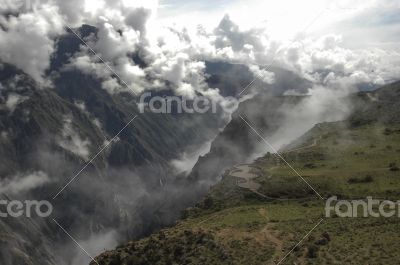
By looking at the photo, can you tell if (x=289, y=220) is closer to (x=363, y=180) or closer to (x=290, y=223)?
(x=290, y=223)

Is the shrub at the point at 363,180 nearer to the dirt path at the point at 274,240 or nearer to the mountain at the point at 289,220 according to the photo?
the mountain at the point at 289,220

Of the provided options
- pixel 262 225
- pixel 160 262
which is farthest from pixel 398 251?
pixel 160 262

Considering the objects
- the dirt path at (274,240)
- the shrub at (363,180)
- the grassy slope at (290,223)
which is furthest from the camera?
the shrub at (363,180)

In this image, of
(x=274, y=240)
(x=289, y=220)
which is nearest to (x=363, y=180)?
(x=289, y=220)

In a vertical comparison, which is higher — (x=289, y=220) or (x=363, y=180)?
(x=363, y=180)

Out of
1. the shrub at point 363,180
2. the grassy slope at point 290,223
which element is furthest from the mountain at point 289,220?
the grassy slope at point 290,223

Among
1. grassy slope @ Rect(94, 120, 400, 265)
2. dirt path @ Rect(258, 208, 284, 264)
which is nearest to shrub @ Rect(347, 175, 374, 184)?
grassy slope @ Rect(94, 120, 400, 265)

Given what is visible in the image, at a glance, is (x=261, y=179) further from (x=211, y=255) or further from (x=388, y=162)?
(x=211, y=255)

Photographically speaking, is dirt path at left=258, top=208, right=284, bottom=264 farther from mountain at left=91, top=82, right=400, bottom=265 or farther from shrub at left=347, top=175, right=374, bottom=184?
shrub at left=347, top=175, right=374, bottom=184
